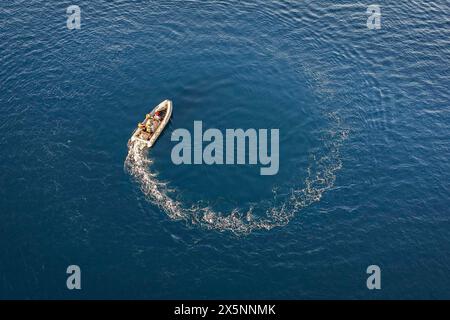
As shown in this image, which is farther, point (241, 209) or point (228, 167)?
point (228, 167)

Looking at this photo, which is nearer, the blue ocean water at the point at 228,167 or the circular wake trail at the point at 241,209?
the blue ocean water at the point at 228,167

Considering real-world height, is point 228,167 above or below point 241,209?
above

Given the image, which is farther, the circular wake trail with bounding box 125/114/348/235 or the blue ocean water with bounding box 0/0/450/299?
the circular wake trail with bounding box 125/114/348/235
